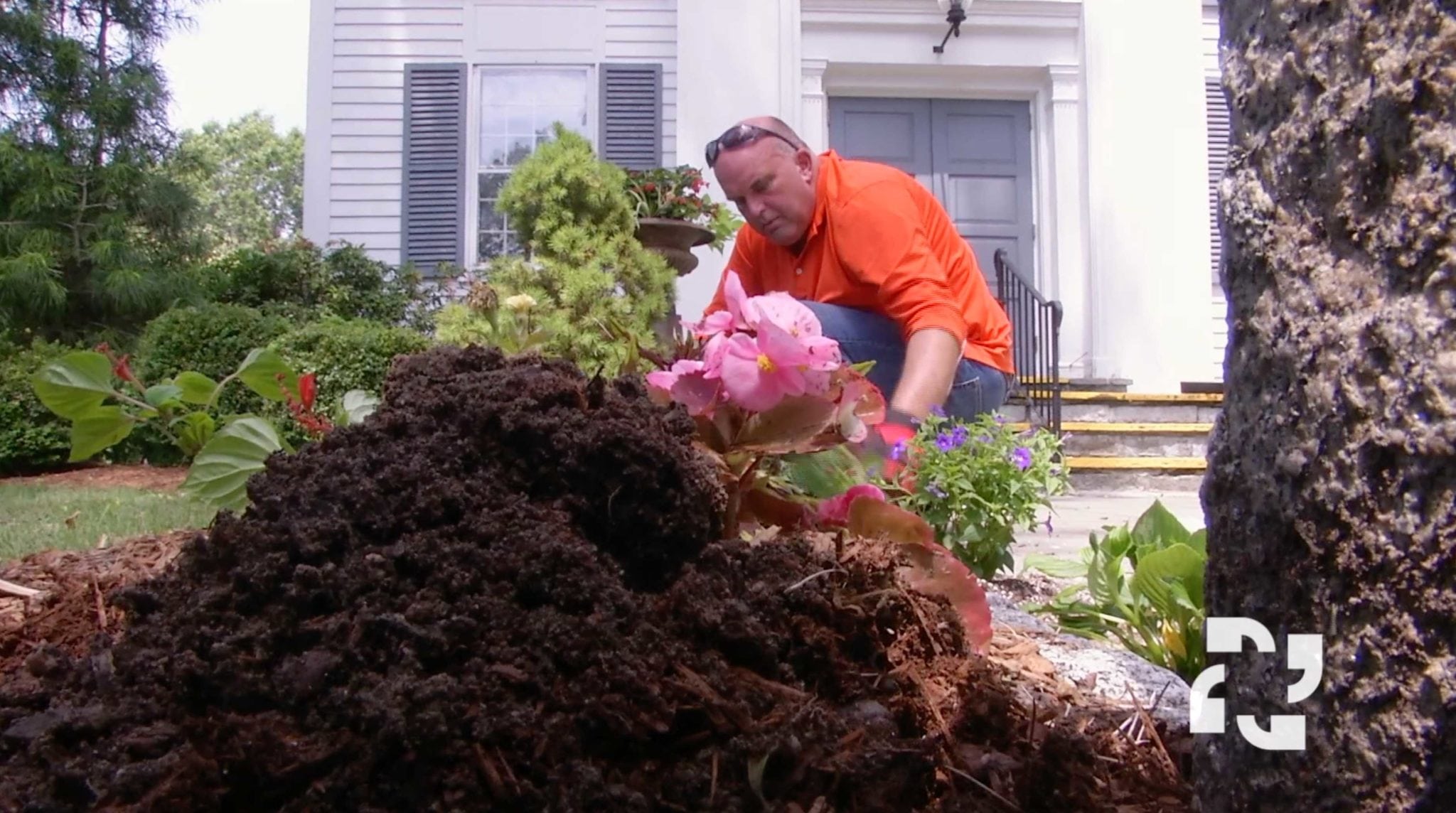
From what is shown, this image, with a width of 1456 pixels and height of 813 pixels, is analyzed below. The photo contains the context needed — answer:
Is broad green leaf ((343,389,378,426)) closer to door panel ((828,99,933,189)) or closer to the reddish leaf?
the reddish leaf

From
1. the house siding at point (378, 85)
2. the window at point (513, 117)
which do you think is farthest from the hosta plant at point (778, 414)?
the house siding at point (378, 85)

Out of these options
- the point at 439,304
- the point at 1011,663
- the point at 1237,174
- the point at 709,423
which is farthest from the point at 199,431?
the point at 439,304

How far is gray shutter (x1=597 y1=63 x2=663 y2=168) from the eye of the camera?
29.5ft

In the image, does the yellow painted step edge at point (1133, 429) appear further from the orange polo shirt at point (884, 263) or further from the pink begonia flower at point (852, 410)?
the pink begonia flower at point (852, 410)

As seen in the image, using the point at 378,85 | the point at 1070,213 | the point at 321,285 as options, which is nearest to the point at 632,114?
the point at 378,85

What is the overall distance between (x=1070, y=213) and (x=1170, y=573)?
7.64 meters

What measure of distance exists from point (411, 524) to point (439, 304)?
8.15m

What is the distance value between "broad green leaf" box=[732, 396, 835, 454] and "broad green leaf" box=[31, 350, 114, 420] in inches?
56.4

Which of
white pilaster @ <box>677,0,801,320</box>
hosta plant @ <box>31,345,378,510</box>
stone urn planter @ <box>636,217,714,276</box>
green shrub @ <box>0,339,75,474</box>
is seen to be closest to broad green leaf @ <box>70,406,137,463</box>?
hosta plant @ <box>31,345,378,510</box>

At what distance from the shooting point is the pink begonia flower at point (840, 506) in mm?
1460

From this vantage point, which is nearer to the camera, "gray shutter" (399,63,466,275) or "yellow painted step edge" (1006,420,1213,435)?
"yellow painted step edge" (1006,420,1213,435)

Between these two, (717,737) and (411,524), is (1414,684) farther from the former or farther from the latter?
(411,524)

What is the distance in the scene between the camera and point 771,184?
285cm

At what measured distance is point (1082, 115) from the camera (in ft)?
28.8
